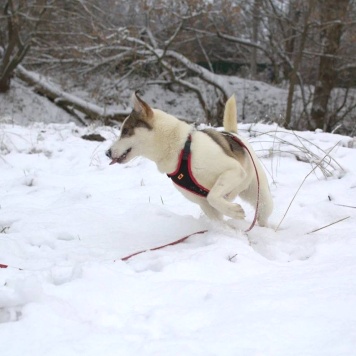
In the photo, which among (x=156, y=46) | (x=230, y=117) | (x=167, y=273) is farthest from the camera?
(x=156, y=46)

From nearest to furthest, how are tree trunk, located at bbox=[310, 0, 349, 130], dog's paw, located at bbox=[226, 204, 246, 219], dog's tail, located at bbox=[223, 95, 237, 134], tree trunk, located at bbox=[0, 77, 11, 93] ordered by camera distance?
1. dog's paw, located at bbox=[226, 204, 246, 219]
2. dog's tail, located at bbox=[223, 95, 237, 134]
3. tree trunk, located at bbox=[310, 0, 349, 130]
4. tree trunk, located at bbox=[0, 77, 11, 93]

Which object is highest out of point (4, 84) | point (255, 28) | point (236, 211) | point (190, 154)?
point (255, 28)

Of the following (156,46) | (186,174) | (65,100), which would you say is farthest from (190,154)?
(65,100)

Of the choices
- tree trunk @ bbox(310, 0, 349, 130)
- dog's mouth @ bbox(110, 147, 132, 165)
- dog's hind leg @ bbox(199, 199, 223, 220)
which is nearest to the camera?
dog's mouth @ bbox(110, 147, 132, 165)

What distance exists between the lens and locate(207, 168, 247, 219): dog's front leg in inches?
111

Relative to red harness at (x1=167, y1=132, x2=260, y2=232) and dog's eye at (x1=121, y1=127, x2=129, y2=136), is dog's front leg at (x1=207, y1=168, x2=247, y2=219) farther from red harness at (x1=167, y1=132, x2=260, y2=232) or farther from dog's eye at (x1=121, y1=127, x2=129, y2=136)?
dog's eye at (x1=121, y1=127, x2=129, y2=136)

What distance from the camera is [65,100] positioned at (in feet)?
45.6

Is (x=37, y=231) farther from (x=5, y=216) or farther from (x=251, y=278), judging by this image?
(x=251, y=278)

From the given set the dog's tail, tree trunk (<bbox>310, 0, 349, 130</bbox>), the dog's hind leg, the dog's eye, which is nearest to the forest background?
tree trunk (<bbox>310, 0, 349, 130</bbox>)

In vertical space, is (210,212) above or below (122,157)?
below

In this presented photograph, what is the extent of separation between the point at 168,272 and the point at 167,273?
11 mm

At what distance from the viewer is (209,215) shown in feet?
10.7

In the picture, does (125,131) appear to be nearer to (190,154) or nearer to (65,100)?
(190,154)

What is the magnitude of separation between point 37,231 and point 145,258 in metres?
1.06
